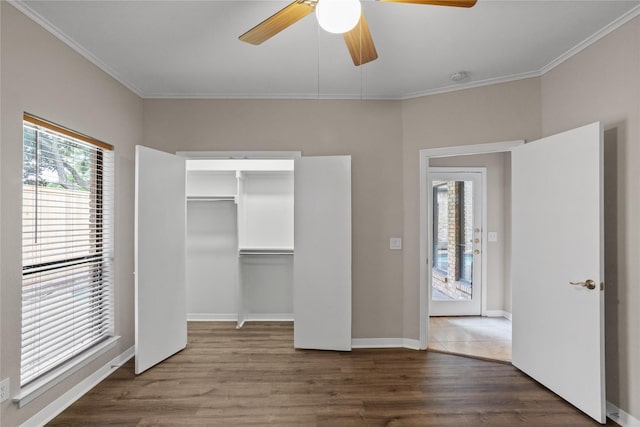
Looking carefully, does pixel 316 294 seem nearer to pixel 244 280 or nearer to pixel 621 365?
pixel 244 280

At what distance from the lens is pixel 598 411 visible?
7.07 feet

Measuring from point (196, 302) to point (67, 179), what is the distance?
7.59ft

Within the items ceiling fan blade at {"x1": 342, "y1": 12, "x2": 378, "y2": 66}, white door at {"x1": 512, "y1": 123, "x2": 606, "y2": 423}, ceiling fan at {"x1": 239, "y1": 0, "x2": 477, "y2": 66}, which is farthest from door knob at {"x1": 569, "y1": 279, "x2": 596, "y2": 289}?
ceiling fan blade at {"x1": 342, "y1": 12, "x2": 378, "y2": 66}

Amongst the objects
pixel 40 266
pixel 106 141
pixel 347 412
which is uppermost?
pixel 106 141

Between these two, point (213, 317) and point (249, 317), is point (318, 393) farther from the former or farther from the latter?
point (213, 317)

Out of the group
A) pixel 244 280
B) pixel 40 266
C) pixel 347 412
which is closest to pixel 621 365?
pixel 347 412

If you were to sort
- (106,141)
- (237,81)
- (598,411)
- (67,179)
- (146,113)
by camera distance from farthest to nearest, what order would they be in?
(146,113), (237,81), (106,141), (67,179), (598,411)

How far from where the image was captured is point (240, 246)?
405cm

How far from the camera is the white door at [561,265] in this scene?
7.22ft

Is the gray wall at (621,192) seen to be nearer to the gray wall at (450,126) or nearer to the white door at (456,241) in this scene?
the gray wall at (450,126)

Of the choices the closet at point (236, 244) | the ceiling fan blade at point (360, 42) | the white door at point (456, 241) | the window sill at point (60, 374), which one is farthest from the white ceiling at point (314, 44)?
the window sill at point (60, 374)

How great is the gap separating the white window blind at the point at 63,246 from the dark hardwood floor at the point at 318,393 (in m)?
0.49

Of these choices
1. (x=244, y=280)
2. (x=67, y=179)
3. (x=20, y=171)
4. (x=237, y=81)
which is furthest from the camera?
(x=244, y=280)

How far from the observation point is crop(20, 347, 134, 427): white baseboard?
2150 millimetres
